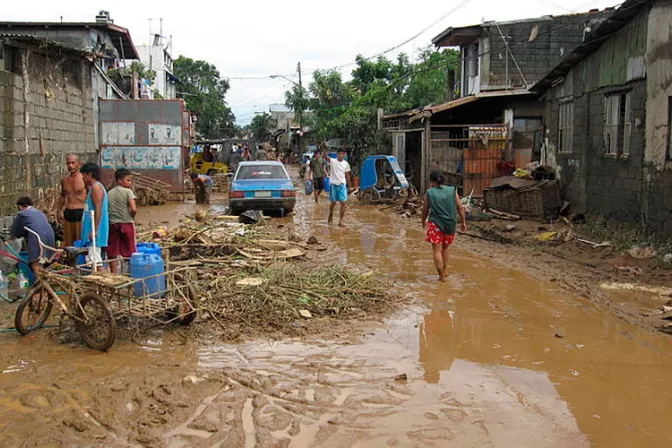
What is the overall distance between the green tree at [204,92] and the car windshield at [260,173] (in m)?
44.8

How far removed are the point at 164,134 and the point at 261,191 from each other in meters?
6.56

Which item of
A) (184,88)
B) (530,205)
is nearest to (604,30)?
(530,205)

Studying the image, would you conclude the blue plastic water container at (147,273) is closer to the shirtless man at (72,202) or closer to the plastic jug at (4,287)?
the plastic jug at (4,287)

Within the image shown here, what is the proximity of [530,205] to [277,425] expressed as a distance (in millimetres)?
11605

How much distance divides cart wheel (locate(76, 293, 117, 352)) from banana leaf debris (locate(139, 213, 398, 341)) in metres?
0.90

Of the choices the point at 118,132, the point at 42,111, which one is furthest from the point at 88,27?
the point at 42,111

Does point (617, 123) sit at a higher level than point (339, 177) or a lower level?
higher

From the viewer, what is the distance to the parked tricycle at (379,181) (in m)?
20.4

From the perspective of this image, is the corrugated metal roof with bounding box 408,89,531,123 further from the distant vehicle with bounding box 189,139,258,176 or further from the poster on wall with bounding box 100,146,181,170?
the distant vehicle with bounding box 189,139,258,176

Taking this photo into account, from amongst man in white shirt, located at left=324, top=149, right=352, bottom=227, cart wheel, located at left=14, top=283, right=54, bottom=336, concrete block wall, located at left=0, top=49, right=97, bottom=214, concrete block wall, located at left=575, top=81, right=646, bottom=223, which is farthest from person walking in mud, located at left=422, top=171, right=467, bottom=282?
concrete block wall, located at left=0, top=49, right=97, bottom=214

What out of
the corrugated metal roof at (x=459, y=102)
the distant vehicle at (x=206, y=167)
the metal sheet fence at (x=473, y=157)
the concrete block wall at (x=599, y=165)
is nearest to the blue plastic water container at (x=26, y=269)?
the concrete block wall at (x=599, y=165)

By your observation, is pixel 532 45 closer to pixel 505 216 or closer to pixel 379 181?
pixel 379 181

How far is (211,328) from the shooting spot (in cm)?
667

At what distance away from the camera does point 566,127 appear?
15609 mm
